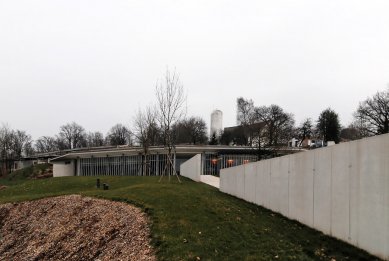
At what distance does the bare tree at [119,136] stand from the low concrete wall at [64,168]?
3034 cm

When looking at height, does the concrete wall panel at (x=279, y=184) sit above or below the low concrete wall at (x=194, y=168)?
above

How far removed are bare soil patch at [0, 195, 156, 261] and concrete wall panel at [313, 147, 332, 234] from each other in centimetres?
462

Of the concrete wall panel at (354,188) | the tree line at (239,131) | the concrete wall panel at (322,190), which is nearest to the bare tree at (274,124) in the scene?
the tree line at (239,131)

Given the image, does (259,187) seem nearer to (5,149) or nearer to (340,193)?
(340,193)

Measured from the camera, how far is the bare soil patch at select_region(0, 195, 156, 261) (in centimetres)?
1012

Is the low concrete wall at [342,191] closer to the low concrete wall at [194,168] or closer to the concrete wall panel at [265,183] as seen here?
the concrete wall panel at [265,183]

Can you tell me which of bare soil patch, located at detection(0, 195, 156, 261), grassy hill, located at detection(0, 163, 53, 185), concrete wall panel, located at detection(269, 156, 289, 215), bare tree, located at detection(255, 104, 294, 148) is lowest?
grassy hill, located at detection(0, 163, 53, 185)

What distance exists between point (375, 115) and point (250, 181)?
43.2 meters

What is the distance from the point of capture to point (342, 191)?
851cm

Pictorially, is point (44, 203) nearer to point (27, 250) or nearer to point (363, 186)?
point (27, 250)

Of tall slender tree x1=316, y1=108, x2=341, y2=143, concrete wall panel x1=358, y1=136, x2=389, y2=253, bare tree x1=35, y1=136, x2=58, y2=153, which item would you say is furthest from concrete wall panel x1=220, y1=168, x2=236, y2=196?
bare tree x1=35, y1=136, x2=58, y2=153

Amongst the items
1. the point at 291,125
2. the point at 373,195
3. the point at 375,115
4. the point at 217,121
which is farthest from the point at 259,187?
the point at 217,121

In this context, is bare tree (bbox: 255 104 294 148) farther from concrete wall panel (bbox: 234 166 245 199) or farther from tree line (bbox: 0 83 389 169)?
concrete wall panel (bbox: 234 166 245 199)

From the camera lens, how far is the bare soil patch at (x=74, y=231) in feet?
33.2
